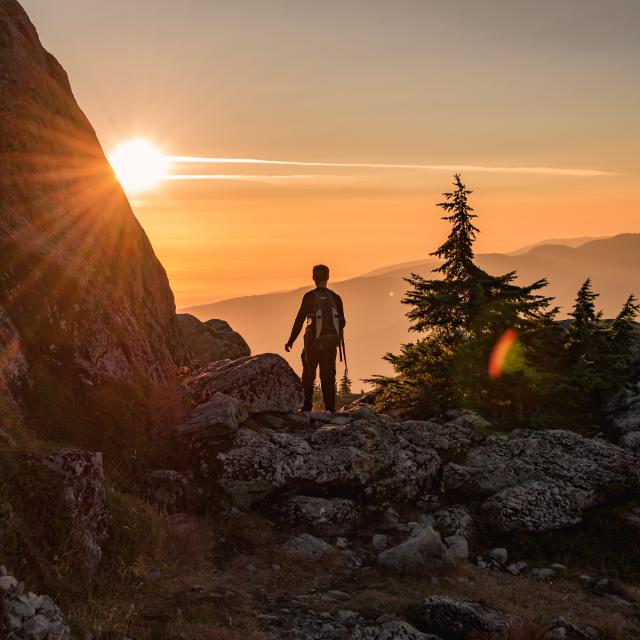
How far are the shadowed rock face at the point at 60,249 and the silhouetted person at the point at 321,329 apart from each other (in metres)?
3.82

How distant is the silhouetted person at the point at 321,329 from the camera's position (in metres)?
16.3

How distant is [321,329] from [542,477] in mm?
6565

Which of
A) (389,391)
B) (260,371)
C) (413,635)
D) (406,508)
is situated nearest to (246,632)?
(413,635)

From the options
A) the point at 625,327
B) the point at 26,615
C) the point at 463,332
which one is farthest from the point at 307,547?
the point at 625,327

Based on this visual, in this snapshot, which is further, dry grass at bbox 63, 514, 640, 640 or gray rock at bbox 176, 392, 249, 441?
gray rock at bbox 176, 392, 249, 441

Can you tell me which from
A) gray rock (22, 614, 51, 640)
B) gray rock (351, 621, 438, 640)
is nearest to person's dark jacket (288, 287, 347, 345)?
gray rock (351, 621, 438, 640)

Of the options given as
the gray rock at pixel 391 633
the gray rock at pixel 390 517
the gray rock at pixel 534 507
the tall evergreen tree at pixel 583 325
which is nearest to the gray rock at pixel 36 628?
the gray rock at pixel 391 633

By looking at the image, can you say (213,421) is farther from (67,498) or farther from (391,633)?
(391,633)

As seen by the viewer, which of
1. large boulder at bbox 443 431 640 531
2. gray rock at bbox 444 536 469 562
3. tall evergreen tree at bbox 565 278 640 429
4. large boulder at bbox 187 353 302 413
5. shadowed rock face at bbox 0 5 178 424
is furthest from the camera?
tall evergreen tree at bbox 565 278 640 429

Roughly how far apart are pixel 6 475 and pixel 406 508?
25.9 feet

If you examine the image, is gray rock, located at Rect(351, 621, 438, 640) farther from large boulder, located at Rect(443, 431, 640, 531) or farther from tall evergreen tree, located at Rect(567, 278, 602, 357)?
tall evergreen tree, located at Rect(567, 278, 602, 357)

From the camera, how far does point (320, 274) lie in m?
16.4

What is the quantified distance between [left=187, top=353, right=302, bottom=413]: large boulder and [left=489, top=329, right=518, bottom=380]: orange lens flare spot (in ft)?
20.5

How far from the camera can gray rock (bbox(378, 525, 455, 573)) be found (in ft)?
32.3
